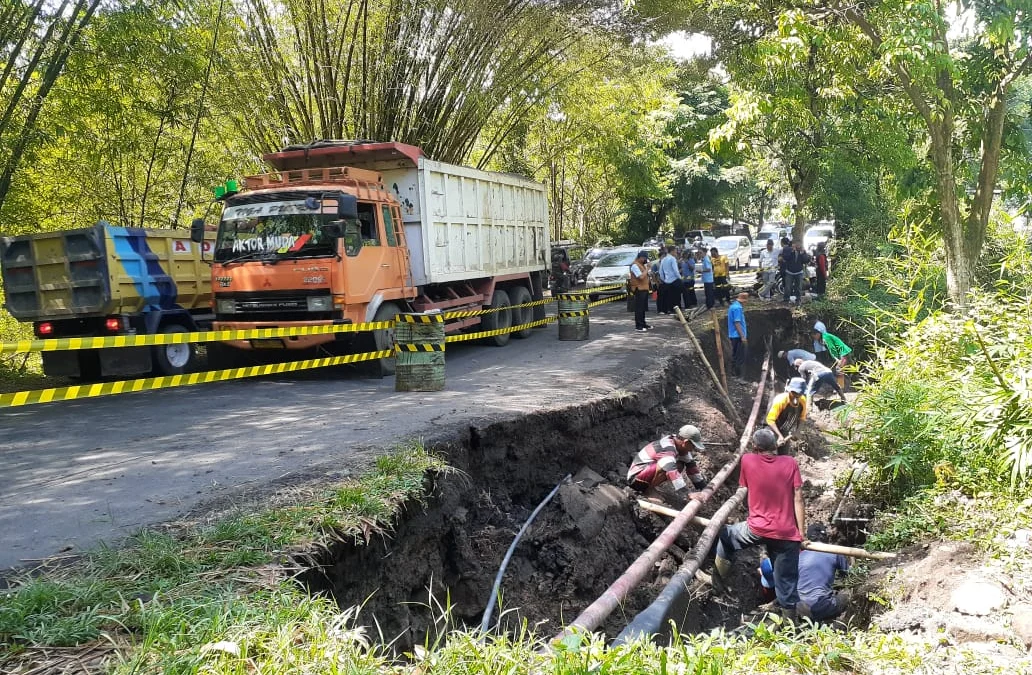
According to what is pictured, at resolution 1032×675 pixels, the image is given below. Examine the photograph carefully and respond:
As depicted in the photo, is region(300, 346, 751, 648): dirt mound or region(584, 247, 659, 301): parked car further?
region(584, 247, 659, 301): parked car

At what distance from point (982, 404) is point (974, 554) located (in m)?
1.19

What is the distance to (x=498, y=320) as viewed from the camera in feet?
44.6

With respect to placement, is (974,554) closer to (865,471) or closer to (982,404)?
(982,404)

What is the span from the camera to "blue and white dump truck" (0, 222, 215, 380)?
9.76 meters

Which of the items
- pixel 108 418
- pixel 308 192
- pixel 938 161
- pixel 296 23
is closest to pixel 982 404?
pixel 938 161

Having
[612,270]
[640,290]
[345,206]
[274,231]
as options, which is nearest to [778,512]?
[345,206]

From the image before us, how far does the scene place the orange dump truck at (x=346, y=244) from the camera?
926cm

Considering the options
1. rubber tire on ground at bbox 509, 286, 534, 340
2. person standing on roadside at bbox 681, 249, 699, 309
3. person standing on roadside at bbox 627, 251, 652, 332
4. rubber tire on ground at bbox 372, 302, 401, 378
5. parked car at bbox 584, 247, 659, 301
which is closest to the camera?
rubber tire on ground at bbox 372, 302, 401, 378

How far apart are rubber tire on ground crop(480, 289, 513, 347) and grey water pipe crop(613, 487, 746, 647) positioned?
23.5ft

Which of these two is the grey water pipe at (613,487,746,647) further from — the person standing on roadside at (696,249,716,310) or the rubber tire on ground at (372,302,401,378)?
the person standing on roadside at (696,249,716,310)

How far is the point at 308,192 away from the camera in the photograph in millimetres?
9453

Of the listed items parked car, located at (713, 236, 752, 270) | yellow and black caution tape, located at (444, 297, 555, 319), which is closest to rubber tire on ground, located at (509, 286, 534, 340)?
yellow and black caution tape, located at (444, 297, 555, 319)

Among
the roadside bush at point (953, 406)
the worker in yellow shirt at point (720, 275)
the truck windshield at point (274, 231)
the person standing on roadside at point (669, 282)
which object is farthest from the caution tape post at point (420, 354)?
the worker in yellow shirt at point (720, 275)

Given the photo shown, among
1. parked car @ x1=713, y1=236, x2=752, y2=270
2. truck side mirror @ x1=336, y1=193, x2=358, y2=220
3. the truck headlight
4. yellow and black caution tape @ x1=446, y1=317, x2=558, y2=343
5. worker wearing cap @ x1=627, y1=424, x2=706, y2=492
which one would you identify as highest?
truck side mirror @ x1=336, y1=193, x2=358, y2=220
